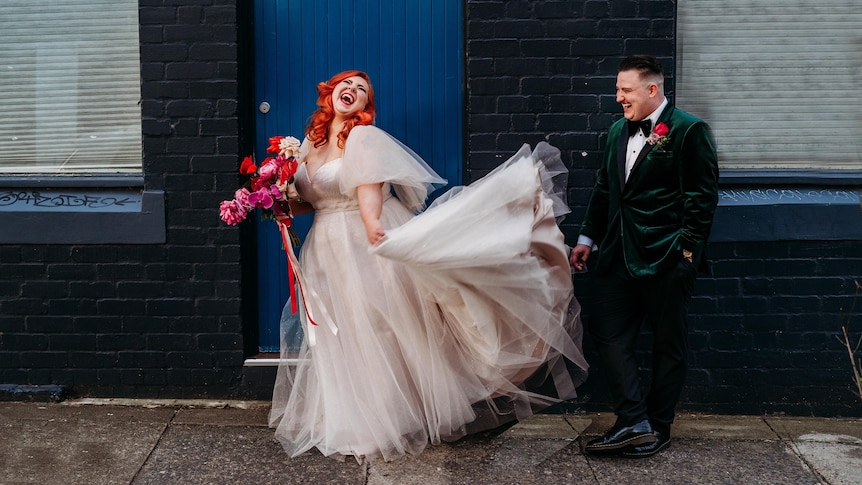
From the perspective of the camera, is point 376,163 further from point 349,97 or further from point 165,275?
point 165,275

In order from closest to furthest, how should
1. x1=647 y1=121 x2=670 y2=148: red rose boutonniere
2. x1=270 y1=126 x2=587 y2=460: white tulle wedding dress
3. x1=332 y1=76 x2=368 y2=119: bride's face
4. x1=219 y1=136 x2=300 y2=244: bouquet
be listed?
x1=270 y1=126 x2=587 y2=460: white tulle wedding dress → x1=647 y1=121 x2=670 y2=148: red rose boutonniere → x1=219 y1=136 x2=300 y2=244: bouquet → x1=332 y1=76 x2=368 y2=119: bride's face

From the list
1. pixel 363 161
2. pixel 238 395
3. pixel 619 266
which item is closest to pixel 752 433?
pixel 619 266

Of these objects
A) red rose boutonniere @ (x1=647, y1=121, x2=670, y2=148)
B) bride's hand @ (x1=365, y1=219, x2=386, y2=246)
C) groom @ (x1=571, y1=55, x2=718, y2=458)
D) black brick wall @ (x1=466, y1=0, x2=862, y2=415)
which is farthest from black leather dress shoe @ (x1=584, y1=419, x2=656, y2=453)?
bride's hand @ (x1=365, y1=219, x2=386, y2=246)

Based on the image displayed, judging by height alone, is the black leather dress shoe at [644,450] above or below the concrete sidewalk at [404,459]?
above

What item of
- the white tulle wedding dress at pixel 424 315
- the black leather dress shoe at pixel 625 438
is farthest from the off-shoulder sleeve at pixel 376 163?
the black leather dress shoe at pixel 625 438

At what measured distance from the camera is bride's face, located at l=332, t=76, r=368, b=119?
176 inches

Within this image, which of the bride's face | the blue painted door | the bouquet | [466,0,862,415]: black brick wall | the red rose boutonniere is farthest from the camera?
the blue painted door

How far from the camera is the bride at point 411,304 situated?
4.15 metres

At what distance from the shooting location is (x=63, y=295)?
5297 millimetres

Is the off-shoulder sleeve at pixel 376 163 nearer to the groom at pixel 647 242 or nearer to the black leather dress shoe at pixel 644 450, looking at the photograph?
the groom at pixel 647 242

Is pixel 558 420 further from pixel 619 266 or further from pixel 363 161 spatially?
pixel 363 161

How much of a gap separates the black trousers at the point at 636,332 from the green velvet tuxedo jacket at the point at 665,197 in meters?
0.12

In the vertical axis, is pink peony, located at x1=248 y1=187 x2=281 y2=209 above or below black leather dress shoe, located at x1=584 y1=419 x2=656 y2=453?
above

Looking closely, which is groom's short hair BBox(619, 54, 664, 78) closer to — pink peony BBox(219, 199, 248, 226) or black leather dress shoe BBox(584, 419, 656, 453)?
black leather dress shoe BBox(584, 419, 656, 453)
